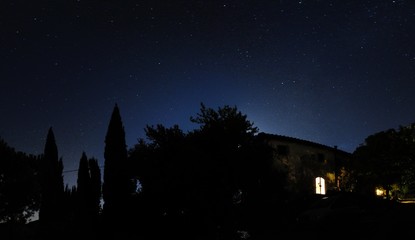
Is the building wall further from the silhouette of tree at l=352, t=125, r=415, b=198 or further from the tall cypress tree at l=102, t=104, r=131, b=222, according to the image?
the tall cypress tree at l=102, t=104, r=131, b=222

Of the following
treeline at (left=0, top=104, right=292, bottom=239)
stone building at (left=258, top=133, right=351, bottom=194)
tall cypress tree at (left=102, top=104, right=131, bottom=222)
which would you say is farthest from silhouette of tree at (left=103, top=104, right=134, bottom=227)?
stone building at (left=258, top=133, right=351, bottom=194)

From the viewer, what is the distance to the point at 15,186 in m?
33.7

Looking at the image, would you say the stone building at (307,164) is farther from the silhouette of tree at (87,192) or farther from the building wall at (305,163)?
the silhouette of tree at (87,192)

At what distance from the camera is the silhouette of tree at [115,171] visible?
26327 millimetres

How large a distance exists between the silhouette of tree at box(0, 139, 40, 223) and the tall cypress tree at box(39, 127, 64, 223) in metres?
1.18

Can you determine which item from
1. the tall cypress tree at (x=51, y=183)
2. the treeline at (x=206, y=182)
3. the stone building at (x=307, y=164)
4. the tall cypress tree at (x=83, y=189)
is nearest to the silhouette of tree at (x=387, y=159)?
the stone building at (x=307, y=164)

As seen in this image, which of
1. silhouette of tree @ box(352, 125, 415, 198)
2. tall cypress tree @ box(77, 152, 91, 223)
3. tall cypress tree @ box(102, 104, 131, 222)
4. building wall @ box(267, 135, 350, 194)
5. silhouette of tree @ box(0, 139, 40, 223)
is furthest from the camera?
building wall @ box(267, 135, 350, 194)

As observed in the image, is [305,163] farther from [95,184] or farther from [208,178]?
[208,178]

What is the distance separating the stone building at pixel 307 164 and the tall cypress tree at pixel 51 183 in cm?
2170

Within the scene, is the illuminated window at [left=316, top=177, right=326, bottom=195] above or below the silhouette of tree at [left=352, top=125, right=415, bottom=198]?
below

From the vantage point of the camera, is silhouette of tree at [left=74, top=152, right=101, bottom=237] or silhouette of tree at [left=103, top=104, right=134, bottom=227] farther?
silhouette of tree at [left=74, top=152, right=101, bottom=237]

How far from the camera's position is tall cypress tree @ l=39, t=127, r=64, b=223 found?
36.2m

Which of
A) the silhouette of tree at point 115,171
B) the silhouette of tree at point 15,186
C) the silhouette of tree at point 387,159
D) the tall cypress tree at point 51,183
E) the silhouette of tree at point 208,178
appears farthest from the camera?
the silhouette of tree at point 387,159

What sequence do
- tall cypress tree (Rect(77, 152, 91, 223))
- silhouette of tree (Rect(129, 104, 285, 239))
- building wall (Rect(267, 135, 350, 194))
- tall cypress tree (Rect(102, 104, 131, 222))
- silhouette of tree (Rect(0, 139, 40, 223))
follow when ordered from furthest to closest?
building wall (Rect(267, 135, 350, 194))
tall cypress tree (Rect(77, 152, 91, 223))
silhouette of tree (Rect(0, 139, 40, 223))
tall cypress tree (Rect(102, 104, 131, 222))
silhouette of tree (Rect(129, 104, 285, 239))
